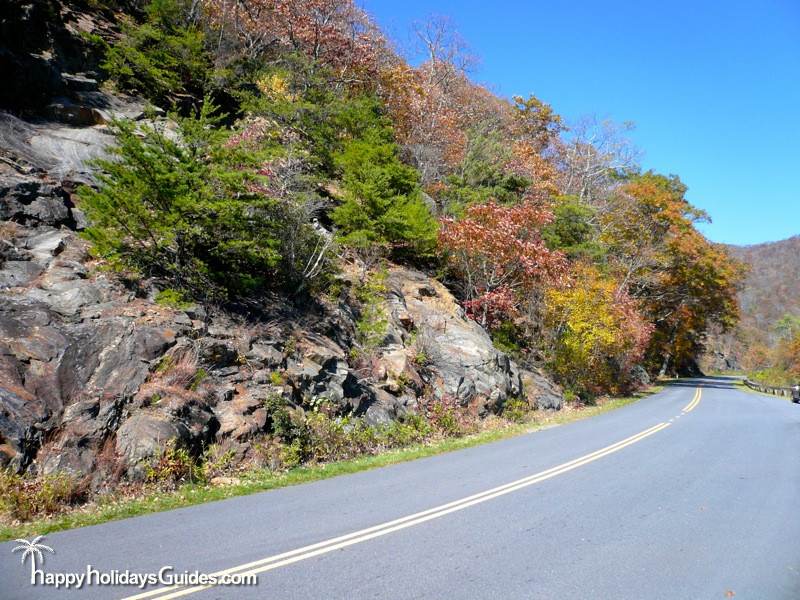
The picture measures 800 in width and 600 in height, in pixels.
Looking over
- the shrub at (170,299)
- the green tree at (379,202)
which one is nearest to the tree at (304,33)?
the green tree at (379,202)

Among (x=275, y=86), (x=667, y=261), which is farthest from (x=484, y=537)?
(x=667, y=261)

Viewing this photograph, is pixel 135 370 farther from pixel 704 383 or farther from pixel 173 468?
pixel 704 383

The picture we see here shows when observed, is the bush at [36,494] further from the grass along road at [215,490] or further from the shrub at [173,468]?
the shrub at [173,468]

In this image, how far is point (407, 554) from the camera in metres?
5.11

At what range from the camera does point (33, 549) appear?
525 centimetres

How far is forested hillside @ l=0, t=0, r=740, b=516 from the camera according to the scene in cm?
879

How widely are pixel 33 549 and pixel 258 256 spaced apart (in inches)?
306

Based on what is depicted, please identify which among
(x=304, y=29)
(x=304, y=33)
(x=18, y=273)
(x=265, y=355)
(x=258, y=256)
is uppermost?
(x=304, y=29)

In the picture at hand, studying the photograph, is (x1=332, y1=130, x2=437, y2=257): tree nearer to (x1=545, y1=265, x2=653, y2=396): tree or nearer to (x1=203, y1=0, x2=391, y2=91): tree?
(x1=203, y1=0, x2=391, y2=91): tree

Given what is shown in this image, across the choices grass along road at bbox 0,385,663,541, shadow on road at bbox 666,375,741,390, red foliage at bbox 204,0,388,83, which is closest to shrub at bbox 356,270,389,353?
grass along road at bbox 0,385,663,541

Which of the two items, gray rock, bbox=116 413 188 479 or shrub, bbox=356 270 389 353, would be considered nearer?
gray rock, bbox=116 413 188 479

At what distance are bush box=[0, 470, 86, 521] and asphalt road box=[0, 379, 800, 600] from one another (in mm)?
905

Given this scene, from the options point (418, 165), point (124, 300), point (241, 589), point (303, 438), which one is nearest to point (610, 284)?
point (418, 165)

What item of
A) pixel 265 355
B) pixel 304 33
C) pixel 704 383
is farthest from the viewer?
pixel 704 383
